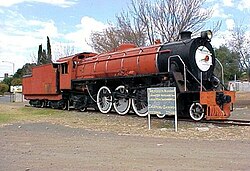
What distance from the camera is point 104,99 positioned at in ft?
71.1

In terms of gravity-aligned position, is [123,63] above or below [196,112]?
above

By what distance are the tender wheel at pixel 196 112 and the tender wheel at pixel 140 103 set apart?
2493 mm

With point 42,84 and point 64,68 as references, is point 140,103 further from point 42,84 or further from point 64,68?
point 42,84

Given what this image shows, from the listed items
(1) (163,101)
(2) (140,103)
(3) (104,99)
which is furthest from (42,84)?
(1) (163,101)

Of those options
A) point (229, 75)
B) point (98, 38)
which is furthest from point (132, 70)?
point (229, 75)

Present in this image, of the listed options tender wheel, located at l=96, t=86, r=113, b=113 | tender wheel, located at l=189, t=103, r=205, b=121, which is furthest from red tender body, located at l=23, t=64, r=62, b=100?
tender wheel, located at l=189, t=103, r=205, b=121

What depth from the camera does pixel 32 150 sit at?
9.65 m

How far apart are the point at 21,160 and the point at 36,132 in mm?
5402

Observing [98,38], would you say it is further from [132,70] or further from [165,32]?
[132,70]

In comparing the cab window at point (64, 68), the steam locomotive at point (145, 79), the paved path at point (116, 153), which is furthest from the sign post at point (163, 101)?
the cab window at point (64, 68)

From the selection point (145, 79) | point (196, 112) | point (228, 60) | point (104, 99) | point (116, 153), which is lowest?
point (116, 153)

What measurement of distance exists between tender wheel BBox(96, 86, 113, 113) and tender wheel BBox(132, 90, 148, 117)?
212 cm

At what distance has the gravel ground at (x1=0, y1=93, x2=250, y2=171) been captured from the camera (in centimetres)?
775

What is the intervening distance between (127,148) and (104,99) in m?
12.0
